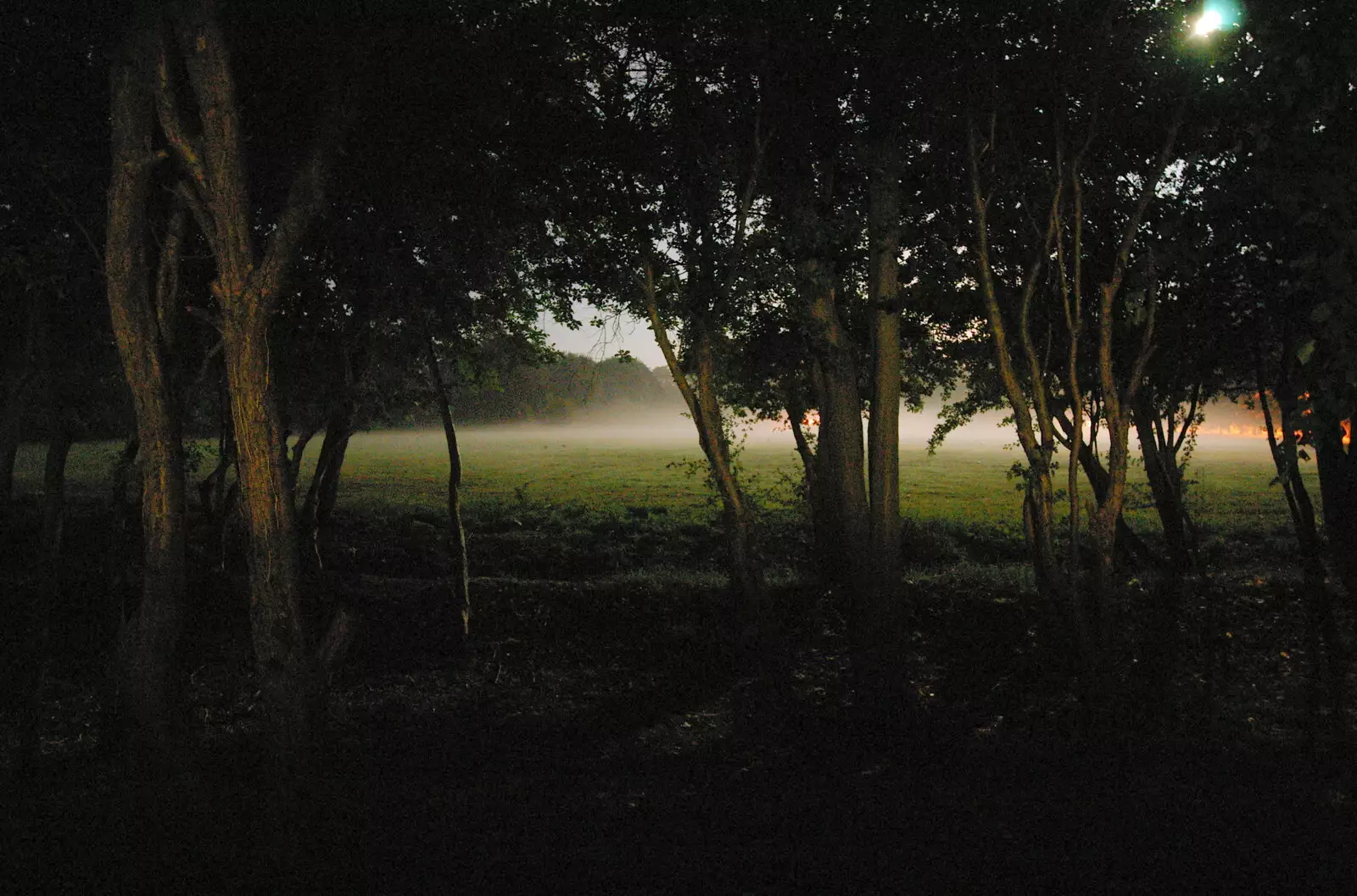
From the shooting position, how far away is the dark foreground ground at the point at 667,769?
6594mm

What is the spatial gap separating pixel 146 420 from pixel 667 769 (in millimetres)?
6247

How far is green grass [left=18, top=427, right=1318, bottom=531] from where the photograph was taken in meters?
34.2

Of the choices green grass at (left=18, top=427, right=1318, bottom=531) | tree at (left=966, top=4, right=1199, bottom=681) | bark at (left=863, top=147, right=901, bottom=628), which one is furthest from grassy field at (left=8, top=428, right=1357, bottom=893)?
green grass at (left=18, top=427, right=1318, bottom=531)

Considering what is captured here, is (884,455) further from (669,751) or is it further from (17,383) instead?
(17,383)

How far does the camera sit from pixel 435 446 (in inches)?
3541

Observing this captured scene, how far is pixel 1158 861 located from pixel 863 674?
4789mm

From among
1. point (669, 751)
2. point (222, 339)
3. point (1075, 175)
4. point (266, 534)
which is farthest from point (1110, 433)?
point (222, 339)

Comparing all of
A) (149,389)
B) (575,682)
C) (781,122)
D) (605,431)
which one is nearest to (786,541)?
(575,682)

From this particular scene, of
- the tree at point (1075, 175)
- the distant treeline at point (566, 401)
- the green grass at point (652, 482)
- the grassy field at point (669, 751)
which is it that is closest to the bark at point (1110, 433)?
the tree at point (1075, 175)

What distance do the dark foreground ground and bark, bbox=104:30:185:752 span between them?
823 mm

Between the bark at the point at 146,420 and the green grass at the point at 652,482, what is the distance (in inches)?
382

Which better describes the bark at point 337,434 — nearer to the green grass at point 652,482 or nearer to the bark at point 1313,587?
the green grass at point 652,482

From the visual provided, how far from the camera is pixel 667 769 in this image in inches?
376

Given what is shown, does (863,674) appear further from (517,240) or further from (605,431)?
(605,431)
